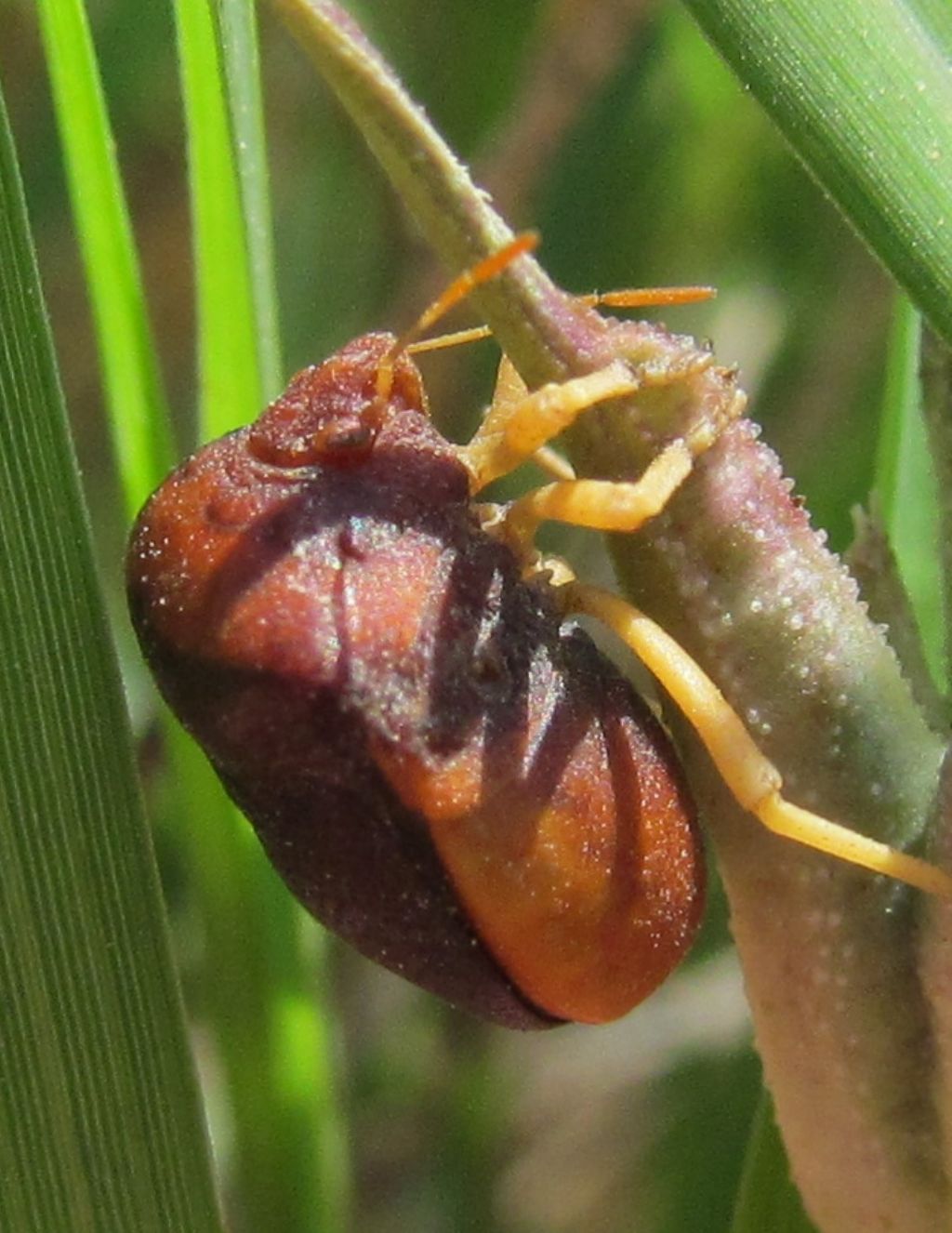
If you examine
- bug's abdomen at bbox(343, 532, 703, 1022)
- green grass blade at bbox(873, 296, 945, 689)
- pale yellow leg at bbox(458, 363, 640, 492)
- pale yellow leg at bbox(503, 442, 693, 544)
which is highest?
pale yellow leg at bbox(458, 363, 640, 492)

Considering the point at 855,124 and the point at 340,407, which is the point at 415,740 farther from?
the point at 855,124

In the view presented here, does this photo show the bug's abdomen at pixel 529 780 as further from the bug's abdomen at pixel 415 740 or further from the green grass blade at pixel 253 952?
the green grass blade at pixel 253 952

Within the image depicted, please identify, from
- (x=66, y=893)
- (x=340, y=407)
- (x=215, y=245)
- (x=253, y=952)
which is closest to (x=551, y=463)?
(x=340, y=407)

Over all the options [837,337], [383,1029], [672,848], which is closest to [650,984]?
[672,848]

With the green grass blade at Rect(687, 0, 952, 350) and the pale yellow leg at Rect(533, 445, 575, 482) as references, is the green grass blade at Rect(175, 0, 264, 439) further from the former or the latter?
the green grass blade at Rect(687, 0, 952, 350)

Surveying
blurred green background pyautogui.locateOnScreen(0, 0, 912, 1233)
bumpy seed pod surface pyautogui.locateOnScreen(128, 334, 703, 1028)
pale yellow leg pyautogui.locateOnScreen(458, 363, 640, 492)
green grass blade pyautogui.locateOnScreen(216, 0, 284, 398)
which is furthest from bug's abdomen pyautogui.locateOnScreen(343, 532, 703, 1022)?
blurred green background pyautogui.locateOnScreen(0, 0, 912, 1233)

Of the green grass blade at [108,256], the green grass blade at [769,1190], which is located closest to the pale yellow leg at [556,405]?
the green grass blade at [108,256]
